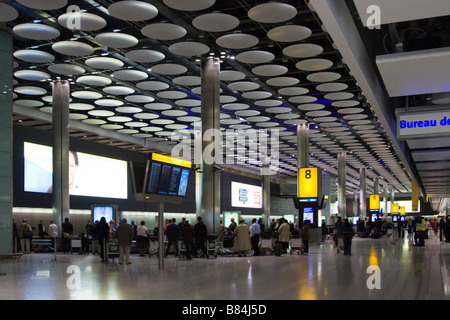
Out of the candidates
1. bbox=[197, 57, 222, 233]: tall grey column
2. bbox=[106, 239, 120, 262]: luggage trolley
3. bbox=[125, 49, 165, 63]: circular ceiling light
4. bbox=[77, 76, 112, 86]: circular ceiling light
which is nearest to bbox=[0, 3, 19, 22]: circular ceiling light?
bbox=[125, 49, 165, 63]: circular ceiling light

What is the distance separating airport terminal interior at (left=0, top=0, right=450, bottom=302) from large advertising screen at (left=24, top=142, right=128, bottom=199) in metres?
0.10

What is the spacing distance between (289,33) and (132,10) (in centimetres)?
523

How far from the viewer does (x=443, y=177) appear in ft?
107

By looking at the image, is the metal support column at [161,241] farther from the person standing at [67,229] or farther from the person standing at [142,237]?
the person standing at [67,229]

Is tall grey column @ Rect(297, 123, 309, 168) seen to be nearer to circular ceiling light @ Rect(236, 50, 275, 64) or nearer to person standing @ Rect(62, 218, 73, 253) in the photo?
circular ceiling light @ Rect(236, 50, 275, 64)

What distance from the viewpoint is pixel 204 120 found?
66.4 feet

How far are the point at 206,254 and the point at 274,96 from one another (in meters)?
10.2

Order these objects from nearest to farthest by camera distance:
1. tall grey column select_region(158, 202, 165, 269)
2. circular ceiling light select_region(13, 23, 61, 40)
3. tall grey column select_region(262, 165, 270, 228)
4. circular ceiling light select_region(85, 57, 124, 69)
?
1. tall grey column select_region(158, 202, 165, 269)
2. circular ceiling light select_region(13, 23, 61, 40)
3. circular ceiling light select_region(85, 57, 124, 69)
4. tall grey column select_region(262, 165, 270, 228)

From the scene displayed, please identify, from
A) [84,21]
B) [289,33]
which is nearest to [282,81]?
[289,33]

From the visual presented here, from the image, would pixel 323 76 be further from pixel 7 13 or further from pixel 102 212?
pixel 102 212

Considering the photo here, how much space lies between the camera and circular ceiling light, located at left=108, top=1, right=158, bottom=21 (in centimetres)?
1493

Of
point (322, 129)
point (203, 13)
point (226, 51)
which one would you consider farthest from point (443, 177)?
point (203, 13)

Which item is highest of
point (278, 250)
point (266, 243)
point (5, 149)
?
point (5, 149)
